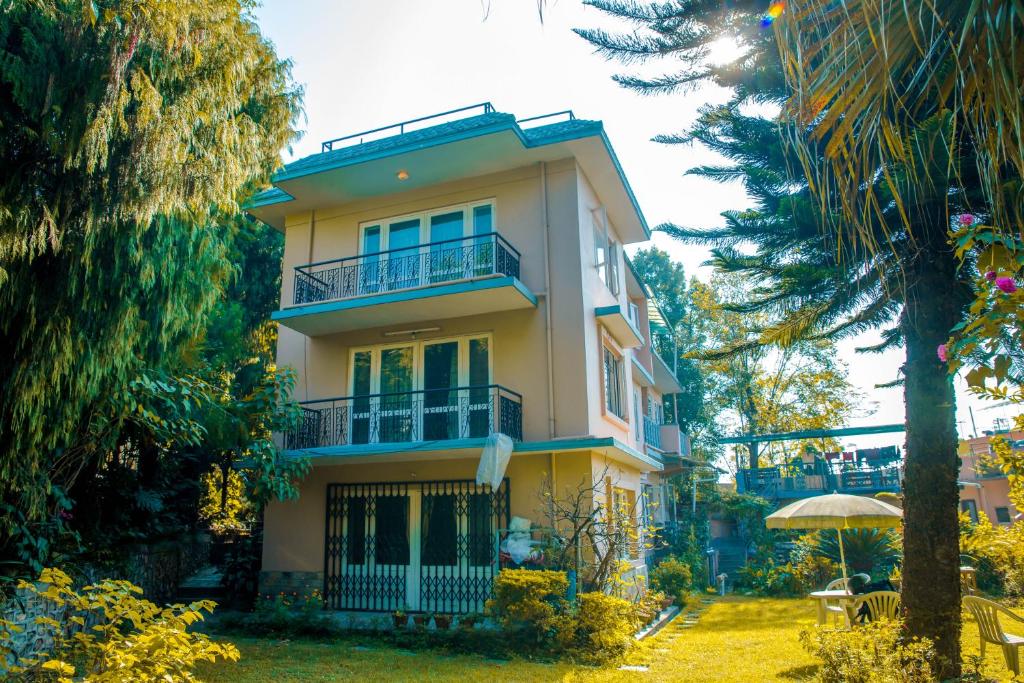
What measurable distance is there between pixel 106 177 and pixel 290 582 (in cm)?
1043

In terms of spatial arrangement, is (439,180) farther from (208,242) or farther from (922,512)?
(922,512)

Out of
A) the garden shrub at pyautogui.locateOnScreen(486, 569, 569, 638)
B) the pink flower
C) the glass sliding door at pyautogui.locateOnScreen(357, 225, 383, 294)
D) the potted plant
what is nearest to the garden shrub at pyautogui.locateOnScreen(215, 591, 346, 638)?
the potted plant

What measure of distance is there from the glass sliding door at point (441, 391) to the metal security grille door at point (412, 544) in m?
1.11

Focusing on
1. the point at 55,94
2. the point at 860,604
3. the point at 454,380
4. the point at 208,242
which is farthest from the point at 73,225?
the point at 860,604

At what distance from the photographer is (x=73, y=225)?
622 centimetres

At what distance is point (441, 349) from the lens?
14.7m

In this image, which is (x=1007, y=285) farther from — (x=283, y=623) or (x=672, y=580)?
(x=672, y=580)

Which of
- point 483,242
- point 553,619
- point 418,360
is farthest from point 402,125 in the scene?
point 553,619

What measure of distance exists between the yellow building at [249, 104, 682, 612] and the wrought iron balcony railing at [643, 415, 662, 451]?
16.5 feet

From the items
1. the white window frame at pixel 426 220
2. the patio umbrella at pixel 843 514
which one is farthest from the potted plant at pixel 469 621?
the white window frame at pixel 426 220

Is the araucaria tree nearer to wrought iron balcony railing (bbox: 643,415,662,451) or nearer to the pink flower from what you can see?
the pink flower

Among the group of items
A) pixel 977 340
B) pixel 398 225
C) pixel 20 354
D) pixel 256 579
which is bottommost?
pixel 256 579

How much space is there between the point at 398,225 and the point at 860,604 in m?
12.0

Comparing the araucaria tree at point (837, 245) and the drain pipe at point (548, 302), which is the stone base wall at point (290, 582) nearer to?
the drain pipe at point (548, 302)
